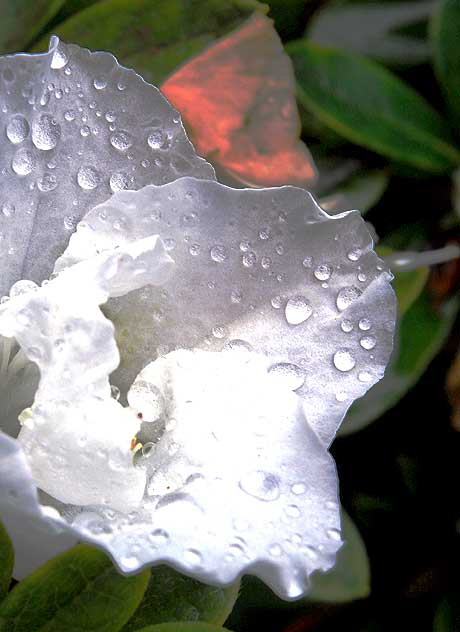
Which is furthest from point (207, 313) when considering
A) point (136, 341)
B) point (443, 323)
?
point (443, 323)

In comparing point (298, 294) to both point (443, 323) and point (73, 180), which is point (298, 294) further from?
point (443, 323)

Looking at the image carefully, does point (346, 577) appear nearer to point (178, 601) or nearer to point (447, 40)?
point (178, 601)

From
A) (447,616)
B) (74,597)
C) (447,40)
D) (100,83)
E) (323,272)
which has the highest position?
(100,83)

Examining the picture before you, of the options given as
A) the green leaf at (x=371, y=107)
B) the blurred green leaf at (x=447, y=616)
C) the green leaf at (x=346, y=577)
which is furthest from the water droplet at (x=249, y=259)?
the blurred green leaf at (x=447, y=616)

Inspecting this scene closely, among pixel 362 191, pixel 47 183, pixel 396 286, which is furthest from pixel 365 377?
pixel 362 191

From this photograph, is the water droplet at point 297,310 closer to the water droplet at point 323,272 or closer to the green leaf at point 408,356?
the water droplet at point 323,272

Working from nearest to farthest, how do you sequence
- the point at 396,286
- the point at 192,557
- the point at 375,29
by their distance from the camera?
the point at 192,557, the point at 396,286, the point at 375,29

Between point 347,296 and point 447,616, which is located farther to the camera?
point 447,616
